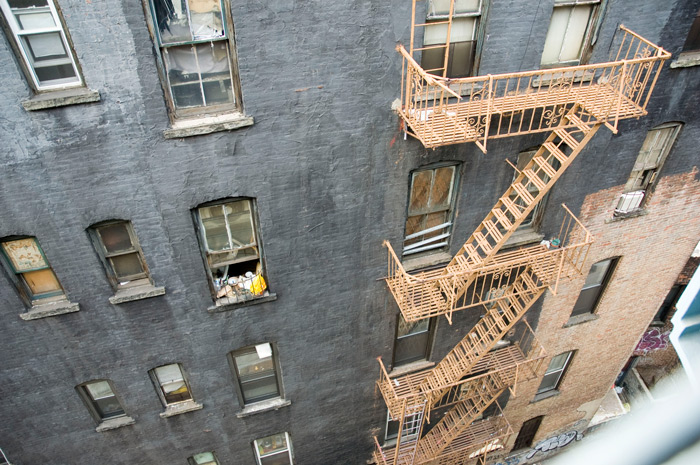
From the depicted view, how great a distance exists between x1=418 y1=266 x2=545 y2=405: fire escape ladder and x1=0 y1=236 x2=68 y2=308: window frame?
336 inches

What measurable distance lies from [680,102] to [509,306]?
19.1 ft

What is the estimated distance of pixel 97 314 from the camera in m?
9.81

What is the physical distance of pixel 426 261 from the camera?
11023 mm

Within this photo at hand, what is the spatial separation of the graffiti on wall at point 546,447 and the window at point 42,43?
18.8 m

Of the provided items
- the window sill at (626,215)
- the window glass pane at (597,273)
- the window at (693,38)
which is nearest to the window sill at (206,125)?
the window at (693,38)

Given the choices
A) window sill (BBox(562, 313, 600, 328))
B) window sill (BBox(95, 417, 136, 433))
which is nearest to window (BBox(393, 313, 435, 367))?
window sill (BBox(562, 313, 600, 328))

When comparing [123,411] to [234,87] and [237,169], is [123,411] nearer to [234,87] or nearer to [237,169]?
[237,169]

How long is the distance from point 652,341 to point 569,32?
15.8 meters

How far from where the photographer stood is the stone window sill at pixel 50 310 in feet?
30.7

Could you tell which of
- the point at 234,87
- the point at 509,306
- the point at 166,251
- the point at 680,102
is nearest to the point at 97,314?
the point at 166,251

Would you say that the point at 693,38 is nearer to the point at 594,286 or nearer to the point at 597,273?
the point at 597,273

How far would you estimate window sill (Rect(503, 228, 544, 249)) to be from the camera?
37.2ft

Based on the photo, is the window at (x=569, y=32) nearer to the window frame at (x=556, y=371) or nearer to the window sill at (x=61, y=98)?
the window sill at (x=61, y=98)

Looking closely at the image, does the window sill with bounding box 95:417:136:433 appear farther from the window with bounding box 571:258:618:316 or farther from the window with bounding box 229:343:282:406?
the window with bounding box 571:258:618:316
